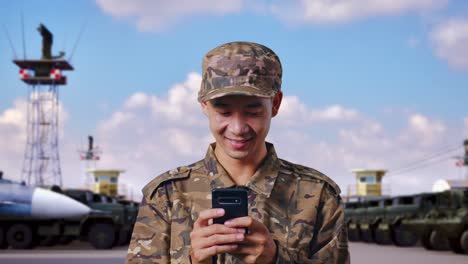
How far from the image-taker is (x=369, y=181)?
55.6m

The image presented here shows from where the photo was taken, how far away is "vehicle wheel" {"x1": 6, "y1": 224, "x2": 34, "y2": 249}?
22953mm

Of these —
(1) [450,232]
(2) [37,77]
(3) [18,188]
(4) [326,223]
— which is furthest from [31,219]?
(2) [37,77]

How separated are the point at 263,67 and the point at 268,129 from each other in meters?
0.23

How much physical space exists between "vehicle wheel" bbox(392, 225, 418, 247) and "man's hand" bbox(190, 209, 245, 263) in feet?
82.9

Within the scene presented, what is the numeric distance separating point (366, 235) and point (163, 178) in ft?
97.0

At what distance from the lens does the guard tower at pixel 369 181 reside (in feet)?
182

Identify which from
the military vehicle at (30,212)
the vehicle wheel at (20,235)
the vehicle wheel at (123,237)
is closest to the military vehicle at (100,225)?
the military vehicle at (30,212)

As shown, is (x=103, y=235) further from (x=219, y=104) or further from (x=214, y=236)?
(x=214, y=236)

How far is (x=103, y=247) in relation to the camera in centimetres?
2305

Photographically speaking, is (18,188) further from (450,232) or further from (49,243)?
(450,232)

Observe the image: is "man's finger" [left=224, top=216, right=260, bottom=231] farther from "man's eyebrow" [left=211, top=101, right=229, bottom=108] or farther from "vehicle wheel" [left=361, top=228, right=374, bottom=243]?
"vehicle wheel" [left=361, top=228, right=374, bottom=243]

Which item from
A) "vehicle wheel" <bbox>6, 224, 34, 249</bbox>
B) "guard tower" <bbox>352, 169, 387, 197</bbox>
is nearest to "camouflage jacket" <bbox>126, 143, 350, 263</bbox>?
"vehicle wheel" <bbox>6, 224, 34, 249</bbox>

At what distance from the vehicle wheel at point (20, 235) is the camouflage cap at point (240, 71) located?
21593mm

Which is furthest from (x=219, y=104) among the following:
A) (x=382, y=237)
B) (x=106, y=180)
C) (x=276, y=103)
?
(x=106, y=180)
